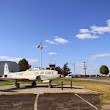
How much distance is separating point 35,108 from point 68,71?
16917 cm

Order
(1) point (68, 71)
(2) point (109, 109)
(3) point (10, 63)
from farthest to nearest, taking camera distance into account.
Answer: (1) point (68, 71) → (3) point (10, 63) → (2) point (109, 109)

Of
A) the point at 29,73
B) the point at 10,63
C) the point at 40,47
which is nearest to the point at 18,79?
the point at 29,73

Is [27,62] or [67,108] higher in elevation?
[27,62]

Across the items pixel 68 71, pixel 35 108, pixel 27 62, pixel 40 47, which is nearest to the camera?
pixel 35 108

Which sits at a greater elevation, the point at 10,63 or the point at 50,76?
the point at 10,63

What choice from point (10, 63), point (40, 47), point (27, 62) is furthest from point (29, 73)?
point (10, 63)

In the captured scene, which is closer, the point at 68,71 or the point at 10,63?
the point at 10,63

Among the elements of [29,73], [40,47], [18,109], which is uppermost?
[40,47]

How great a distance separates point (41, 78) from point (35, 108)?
24455 mm

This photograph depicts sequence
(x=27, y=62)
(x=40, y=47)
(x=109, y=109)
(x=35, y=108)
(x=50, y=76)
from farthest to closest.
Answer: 1. (x=27, y=62)
2. (x=40, y=47)
3. (x=50, y=76)
4. (x=35, y=108)
5. (x=109, y=109)

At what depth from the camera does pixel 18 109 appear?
1533cm

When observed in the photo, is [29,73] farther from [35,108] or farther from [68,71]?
[68,71]

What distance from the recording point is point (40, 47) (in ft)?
204

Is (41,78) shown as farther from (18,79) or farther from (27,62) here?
(27,62)
